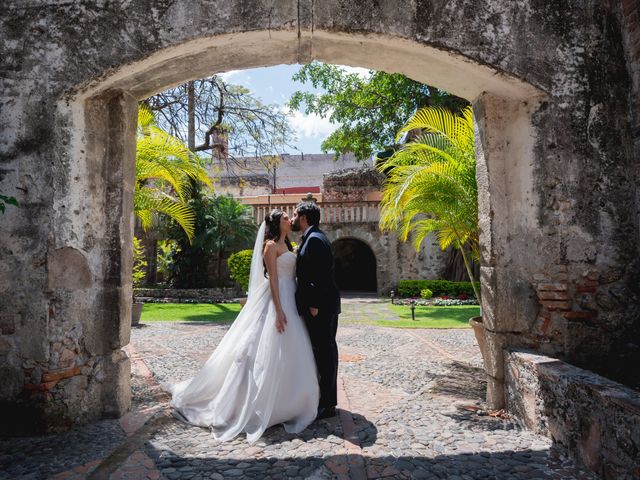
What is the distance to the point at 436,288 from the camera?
14.2m

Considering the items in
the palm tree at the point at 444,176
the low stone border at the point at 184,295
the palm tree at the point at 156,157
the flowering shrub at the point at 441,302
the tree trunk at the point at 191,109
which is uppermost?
the tree trunk at the point at 191,109

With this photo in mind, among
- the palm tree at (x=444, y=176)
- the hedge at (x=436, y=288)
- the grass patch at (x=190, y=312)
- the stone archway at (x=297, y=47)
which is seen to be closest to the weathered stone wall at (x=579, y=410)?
the stone archway at (x=297, y=47)

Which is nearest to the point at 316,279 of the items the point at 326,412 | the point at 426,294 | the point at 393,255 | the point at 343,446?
the point at 326,412

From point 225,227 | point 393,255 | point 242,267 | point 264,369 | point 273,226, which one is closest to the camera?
point 264,369

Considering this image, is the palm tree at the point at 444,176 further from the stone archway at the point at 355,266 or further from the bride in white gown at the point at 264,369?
the stone archway at the point at 355,266

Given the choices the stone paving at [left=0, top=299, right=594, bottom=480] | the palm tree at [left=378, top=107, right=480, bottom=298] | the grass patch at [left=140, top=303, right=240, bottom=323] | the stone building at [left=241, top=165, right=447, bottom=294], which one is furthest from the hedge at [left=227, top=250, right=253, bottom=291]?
the stone paving at [left=0, top=299, right=594, bottom=480]

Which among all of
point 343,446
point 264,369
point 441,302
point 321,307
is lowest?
point 343,446

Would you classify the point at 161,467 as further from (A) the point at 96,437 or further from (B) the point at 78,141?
(B) the point at 78,141

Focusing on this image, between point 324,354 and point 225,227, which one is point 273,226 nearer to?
point 324,354

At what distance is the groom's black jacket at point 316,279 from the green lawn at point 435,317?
5.45 m

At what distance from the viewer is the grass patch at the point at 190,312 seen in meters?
9.63

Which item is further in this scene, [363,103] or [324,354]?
[363,103]

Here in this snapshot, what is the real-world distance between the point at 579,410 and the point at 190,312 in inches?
376

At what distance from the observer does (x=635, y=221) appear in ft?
10.5
